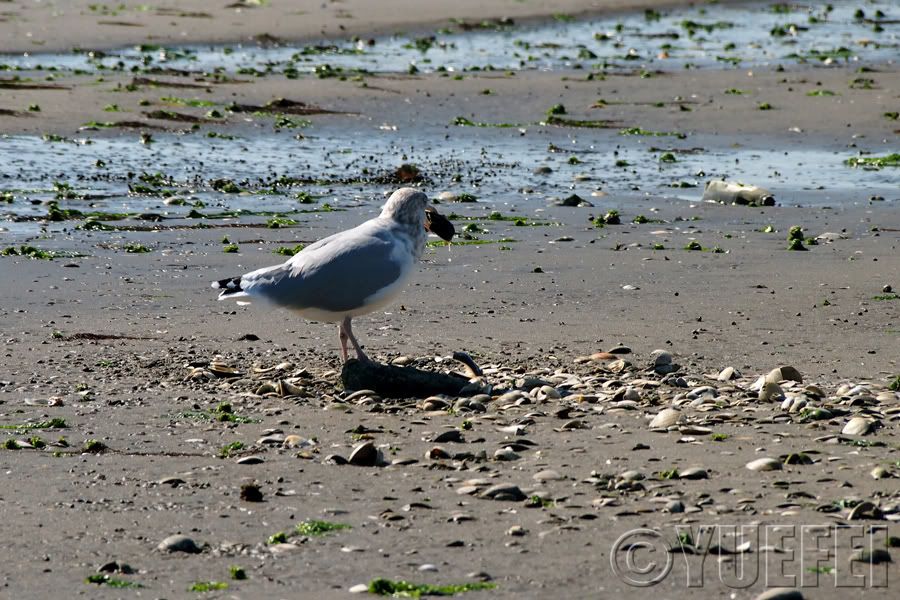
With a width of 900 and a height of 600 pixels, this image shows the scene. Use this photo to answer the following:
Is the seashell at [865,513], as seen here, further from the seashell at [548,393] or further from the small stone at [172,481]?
the small stone at [172,481]

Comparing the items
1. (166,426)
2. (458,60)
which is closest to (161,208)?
(166,426)

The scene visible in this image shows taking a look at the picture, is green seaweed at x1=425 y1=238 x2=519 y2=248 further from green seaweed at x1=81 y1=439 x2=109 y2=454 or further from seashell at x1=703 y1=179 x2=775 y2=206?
green seaweed at x1=81 y1=439 x2=109 y2=454

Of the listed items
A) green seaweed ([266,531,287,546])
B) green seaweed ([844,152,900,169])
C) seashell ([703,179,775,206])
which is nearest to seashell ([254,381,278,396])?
green seaweed ([266,531,287,546])

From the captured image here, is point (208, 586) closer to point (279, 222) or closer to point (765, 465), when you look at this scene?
point (765, 465)

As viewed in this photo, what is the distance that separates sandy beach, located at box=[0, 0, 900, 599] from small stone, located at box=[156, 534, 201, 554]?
4 cm

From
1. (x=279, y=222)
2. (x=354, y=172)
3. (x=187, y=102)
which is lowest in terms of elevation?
(x=279, y=222)

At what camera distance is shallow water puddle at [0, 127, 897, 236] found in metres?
12.7

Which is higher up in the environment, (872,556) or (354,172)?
(354,172)

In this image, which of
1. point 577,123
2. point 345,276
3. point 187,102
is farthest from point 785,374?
point 187,102

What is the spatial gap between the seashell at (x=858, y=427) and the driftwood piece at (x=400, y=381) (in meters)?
1.95

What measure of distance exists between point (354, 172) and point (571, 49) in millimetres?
10919

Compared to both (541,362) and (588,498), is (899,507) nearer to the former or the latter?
(588,498)

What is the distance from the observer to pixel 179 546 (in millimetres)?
5105

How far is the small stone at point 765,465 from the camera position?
5.88 m
